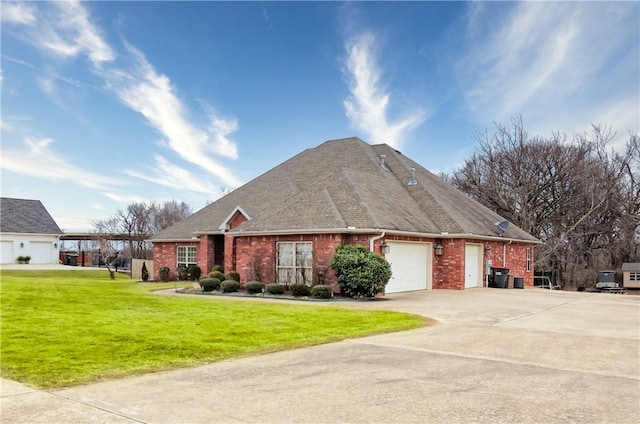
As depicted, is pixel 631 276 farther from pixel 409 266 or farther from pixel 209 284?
pixel 209 284

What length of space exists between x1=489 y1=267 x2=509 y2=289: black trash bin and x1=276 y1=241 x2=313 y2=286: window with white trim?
1109cm

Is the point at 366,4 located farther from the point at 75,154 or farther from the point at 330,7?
the point at 75,154

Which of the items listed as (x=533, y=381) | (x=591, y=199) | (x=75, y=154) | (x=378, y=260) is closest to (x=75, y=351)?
(x=533, y=381)

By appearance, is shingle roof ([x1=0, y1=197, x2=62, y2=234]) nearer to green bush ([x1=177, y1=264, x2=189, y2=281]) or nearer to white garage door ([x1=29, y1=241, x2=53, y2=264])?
white garage door ([x1=29, y1=241, x2=53, y2=264])

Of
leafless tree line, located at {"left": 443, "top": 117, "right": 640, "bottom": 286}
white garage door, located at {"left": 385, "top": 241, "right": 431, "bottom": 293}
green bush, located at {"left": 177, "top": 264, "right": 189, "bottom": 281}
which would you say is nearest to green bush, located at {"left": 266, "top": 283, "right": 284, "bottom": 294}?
white garage door, located at {"left": 385, "top": 241, "right": 431, "bottom": 293}

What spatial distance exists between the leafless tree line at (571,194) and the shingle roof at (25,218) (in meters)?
39.8

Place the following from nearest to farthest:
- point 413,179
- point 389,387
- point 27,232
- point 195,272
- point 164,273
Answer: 1. point 389,387
2. point 195,272
3. point 413,179
4. point 164,273
5. point 27,232

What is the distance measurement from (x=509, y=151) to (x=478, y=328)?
34.6m

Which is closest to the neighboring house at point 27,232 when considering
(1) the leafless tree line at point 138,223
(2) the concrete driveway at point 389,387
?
(1) the leafless tree line at point 138,223

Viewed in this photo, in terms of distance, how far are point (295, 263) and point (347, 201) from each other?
3.26 metres

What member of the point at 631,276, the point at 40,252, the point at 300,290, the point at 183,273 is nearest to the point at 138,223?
the point at 40,252

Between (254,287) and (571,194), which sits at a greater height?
(571,194)

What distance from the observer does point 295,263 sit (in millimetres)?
19953

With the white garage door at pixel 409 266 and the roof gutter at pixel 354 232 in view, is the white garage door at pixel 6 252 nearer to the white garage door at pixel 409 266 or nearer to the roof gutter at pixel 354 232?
the roof gutter at pixel 354 232
